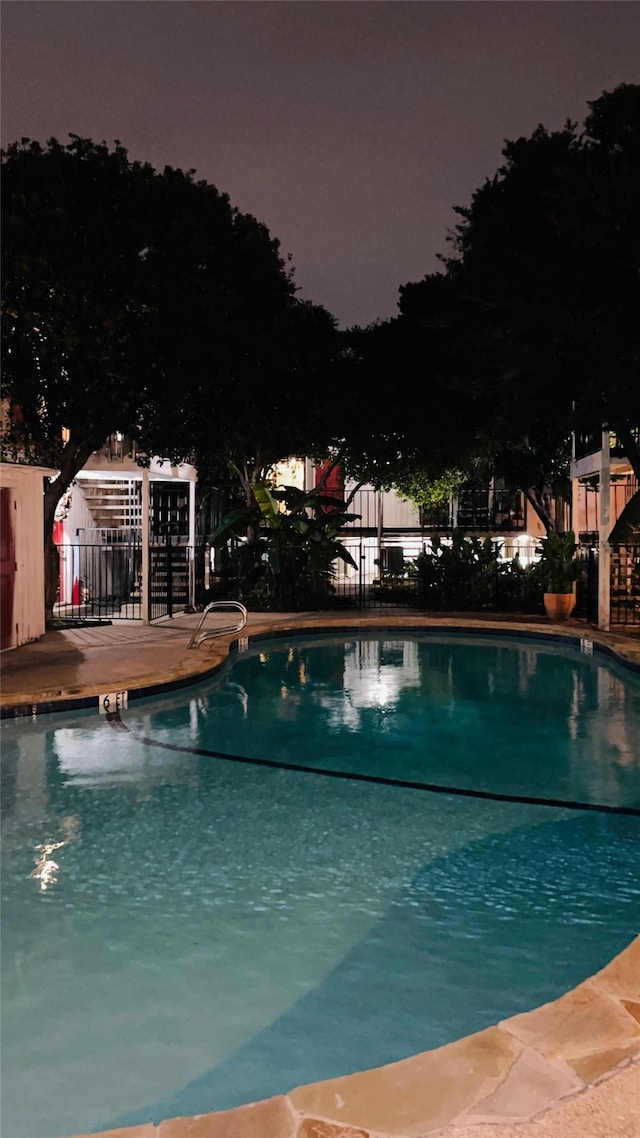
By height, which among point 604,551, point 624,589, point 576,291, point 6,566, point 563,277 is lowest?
point 624,589

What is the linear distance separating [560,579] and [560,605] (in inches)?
19.2

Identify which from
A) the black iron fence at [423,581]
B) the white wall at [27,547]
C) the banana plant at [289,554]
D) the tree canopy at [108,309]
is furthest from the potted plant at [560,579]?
the white wall at [27,547]

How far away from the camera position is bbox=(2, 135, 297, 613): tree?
40.8ft

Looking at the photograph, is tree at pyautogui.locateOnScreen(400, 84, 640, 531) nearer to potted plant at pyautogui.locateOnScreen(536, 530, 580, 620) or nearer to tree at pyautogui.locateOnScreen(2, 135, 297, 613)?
potted plant at pyautogui.locateOnScreen(536, 530, 580, 620)

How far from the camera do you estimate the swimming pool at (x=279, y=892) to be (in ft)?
11.0

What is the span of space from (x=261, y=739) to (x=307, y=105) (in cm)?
819

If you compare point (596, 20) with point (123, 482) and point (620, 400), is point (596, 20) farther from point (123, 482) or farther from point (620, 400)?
point (123, 482)

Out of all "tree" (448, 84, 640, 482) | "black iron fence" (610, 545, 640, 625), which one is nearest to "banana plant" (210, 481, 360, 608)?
"tree" (448, 84, 640, 482)

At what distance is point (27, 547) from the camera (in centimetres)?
1189

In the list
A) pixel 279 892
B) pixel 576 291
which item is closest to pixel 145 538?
pixel 576 291

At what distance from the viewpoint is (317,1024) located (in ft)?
11.5

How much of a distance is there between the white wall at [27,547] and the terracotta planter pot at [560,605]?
29.7ft

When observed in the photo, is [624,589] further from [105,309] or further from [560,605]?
[105,309]

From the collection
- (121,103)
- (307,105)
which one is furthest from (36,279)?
(307,105)
